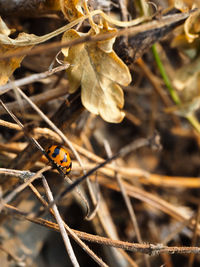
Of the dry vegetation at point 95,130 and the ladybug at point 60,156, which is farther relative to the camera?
the ladybug at point 60,156

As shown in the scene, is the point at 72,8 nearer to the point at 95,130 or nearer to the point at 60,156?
the point at 60,156

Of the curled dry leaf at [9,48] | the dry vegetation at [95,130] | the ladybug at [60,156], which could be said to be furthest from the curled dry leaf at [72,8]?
the ladybug at [60,156]

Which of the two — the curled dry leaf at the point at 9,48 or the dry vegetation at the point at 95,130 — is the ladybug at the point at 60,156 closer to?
the dry vegetation at the point at 95,130

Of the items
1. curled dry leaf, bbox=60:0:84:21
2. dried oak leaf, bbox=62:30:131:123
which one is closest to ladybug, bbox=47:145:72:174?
dried oak leaf, bbox=62:30:131:123

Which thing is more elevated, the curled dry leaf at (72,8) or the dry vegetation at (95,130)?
the curled dry leaf at (72,8)

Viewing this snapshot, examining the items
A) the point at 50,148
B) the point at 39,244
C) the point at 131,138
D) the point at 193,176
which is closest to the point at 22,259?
the point at 39,244

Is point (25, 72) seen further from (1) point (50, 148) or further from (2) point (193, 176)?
(2) point (193, 176)
